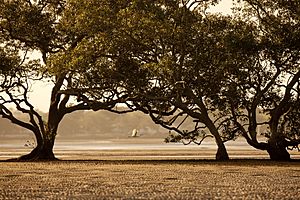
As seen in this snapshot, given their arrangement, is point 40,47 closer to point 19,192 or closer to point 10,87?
point 10,87

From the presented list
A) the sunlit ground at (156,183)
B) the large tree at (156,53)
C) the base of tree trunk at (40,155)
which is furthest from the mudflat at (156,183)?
the base of tree trunk at (40,155)

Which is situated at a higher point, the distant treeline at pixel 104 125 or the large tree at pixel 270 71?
the distant treeline at pixel 104 125

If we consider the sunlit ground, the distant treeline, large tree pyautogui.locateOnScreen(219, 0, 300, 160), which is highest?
the distant treeline

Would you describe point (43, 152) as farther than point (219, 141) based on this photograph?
Yes

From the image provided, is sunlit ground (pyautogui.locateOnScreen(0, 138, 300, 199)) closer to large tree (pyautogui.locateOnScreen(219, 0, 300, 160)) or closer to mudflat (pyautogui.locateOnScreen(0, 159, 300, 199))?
mudflat (pyautogui.locateOnScreen(0, 159, 300, 199))

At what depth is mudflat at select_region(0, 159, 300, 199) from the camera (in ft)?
54.3

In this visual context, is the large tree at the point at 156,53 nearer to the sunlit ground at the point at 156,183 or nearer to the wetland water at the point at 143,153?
the sunlit ground at the point at 156,183

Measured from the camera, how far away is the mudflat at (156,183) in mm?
16561

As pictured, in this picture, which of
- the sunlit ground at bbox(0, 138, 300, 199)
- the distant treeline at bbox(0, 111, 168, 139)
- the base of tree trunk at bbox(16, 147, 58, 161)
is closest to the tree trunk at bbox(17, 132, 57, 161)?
the base of tree trunk at bbox(16, 147, 58, 161)

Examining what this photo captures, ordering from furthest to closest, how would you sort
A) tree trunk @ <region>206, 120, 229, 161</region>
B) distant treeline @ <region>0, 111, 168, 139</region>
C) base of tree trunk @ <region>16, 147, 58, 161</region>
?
distant treeline @ <region>0, 111, 168, 139</region>
base of tree trunk @ <region>16, 147, 58, 161</region>
tree trunk @ <region>206, 120, 229, 161</region>

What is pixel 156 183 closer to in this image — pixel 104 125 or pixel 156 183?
pixel 156 183

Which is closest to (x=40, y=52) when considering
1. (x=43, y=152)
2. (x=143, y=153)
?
(x=43, y=152)

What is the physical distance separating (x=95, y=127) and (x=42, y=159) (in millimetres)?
151294

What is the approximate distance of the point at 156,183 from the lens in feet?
65.1
